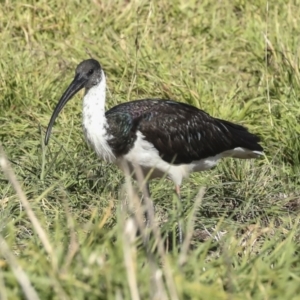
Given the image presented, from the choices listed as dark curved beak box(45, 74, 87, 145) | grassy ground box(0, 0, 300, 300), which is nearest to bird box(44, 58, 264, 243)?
dark curved beak box(45, 74, 87, 145)

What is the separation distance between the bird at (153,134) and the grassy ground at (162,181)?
0.19 m

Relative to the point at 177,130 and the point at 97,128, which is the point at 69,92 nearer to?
the point at 97,128

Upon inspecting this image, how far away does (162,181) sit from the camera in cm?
553

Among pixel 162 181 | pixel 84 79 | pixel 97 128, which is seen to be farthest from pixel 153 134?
pixel 162 181

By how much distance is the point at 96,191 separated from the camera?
666 cm

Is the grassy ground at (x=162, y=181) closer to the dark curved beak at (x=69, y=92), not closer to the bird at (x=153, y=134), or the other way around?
the bird at (x=153, y=134)

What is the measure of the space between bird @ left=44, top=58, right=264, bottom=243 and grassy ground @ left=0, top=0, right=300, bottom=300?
19cm

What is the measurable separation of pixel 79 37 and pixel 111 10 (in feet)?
2.57

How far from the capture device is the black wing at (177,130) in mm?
6254

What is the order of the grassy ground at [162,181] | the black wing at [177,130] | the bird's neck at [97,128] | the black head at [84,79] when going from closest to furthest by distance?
the grassy ground at [162,181] < the bird's neck at [97,128] < the black wing at [177,130] < the black head at [84,79]

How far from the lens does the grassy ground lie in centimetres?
398

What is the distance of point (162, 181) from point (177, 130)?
104 centimetres

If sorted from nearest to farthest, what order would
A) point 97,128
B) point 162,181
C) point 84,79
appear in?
point 162,181
point 97,128
point 84,79

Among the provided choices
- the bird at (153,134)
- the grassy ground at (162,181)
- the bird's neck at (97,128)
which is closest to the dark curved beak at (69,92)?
the bird at (153,134)
